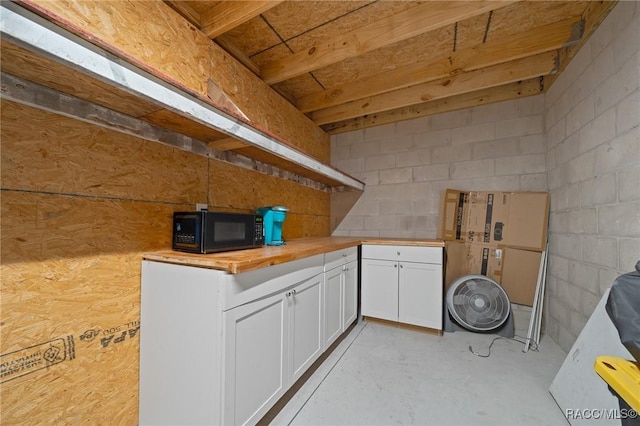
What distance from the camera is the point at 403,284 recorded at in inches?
99.7

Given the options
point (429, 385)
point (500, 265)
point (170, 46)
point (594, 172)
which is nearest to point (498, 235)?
point (500, 265)

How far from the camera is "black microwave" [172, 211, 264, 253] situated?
52.2 inches

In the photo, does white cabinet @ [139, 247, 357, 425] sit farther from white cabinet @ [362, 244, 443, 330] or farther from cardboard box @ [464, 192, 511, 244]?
cardboard box @ [464, 192, 511, 244]

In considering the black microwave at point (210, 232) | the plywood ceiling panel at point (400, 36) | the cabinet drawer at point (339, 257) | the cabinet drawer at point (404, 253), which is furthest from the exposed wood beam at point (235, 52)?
the cabinet drawer at point (404, 253)

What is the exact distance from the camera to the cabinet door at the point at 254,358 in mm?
1102

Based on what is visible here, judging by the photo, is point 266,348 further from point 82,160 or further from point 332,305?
point 82,160

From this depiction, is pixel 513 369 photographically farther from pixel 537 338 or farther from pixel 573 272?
pixel 573 272

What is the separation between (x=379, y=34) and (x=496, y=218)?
2.22 metres

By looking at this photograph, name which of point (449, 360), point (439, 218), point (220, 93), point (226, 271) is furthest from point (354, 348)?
point (220, 93)

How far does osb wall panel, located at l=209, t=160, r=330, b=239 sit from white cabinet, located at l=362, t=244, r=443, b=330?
86cm

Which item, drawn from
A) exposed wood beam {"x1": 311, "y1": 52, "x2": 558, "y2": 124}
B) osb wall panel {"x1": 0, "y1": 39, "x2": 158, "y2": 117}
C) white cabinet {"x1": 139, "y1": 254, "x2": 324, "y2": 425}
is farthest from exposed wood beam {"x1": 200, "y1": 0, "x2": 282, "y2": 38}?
exposed wood beam {"x1": 311, "y1": 52, "x2": 558, "y2": 124}

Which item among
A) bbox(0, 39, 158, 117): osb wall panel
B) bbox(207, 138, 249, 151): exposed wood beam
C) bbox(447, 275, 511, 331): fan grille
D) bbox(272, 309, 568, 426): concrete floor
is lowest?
bbox(272, 309, 568, 426): concrete floor

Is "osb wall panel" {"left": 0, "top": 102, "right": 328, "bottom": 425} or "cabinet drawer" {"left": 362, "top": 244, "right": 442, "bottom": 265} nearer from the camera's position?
"osb wall panel" {"left": 0, "top": 102, "right": 328, "bottom": 425}

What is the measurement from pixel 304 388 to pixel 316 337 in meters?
0.32
